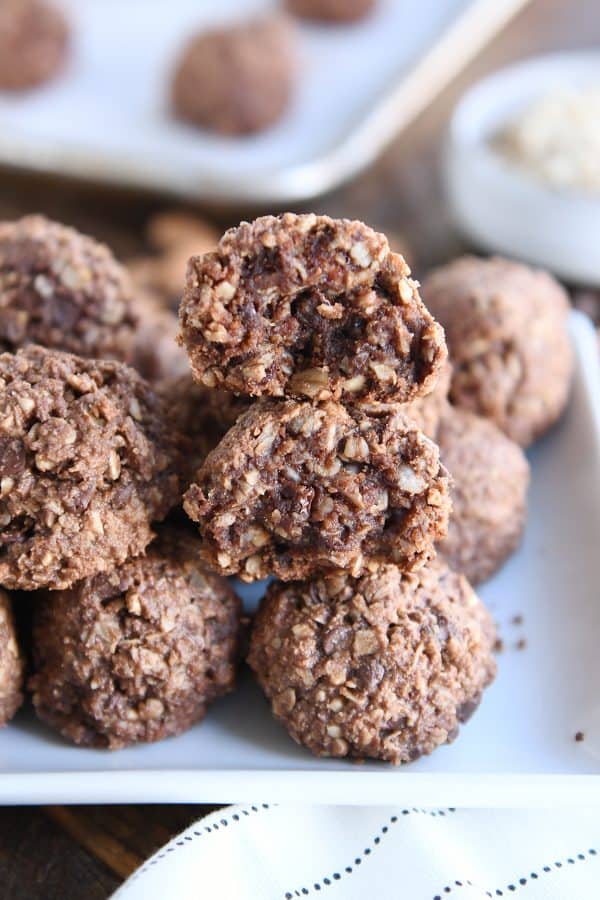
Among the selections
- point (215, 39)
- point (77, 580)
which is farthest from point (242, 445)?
point (215, 39)

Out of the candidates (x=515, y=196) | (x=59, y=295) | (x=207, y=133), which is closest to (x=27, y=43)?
(x=207, y=133)

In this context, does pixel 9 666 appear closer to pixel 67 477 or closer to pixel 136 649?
pixel 136 649

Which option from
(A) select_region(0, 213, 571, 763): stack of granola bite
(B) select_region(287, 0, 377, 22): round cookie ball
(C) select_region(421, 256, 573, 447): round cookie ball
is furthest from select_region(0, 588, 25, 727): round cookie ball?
(B) select_region(287, 0, 377, 22): round cookie ball

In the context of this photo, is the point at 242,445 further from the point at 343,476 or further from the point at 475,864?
the point at 475,864

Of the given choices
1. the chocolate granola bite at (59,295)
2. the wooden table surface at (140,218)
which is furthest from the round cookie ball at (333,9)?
the chocolate granola bite at (59,295)

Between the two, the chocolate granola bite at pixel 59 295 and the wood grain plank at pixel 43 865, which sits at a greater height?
the chocolate granola bite at pixel 59 295

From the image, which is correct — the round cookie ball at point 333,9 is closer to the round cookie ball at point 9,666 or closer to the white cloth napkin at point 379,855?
the round cookie ball at point 9,666
